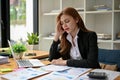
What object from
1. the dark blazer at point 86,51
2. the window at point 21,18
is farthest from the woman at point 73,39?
the window at point 21,18

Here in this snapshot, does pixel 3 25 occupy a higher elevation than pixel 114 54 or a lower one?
higher

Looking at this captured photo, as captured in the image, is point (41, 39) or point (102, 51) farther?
point (41, 39)

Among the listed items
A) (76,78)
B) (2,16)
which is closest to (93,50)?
(76,78)

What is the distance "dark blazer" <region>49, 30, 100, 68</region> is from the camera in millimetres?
1875

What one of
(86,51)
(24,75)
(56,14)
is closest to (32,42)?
(56,14)

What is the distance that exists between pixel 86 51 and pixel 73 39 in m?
0.20

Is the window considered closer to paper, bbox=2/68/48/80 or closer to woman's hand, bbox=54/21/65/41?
woman's hand, bbox=54/21/65/41

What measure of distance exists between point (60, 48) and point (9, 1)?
6.27 feet

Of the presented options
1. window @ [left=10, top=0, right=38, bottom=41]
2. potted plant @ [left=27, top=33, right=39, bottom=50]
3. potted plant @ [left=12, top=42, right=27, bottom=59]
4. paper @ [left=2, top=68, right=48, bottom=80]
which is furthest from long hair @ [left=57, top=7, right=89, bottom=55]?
window @ [left=10, top=0, right=38, bottom=41]

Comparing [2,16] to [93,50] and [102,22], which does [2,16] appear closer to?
[102,22]

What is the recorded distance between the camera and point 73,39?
2.20m

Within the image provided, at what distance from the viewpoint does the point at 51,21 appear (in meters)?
4.00

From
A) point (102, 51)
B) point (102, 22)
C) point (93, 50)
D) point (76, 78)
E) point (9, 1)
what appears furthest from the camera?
point (9, 1)

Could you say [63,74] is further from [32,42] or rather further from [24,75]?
[32,42]
